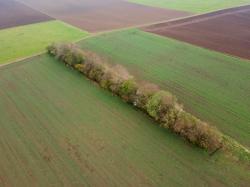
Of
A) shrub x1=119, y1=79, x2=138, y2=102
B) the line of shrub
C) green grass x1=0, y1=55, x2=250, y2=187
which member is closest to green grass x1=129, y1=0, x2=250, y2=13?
the line of shrub

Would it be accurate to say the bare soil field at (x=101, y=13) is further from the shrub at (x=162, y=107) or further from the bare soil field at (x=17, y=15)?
the shrub at (x=162, y=107)

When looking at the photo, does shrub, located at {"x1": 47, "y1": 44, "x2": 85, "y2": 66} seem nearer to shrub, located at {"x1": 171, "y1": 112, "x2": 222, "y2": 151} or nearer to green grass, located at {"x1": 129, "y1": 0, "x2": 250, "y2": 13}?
shrub, located at {"x1": 171, "y1": 112, "x2": 222, "y2": 151}

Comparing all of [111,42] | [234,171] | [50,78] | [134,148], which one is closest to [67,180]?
[134,148]

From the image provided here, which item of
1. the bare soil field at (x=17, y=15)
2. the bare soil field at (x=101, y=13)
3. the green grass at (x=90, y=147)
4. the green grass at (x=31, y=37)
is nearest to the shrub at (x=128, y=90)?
the green grass at (x=90, y=147)

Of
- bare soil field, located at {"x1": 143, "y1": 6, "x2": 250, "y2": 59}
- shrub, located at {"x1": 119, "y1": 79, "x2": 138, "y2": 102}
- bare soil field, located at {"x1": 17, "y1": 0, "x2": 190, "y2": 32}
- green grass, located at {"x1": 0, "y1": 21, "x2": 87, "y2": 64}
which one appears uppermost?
bare soil field, located at {"x1": 143, "y1": 6, "x2": 250, "y2": 59}

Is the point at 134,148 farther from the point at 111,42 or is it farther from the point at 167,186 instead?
the point at 111,42
